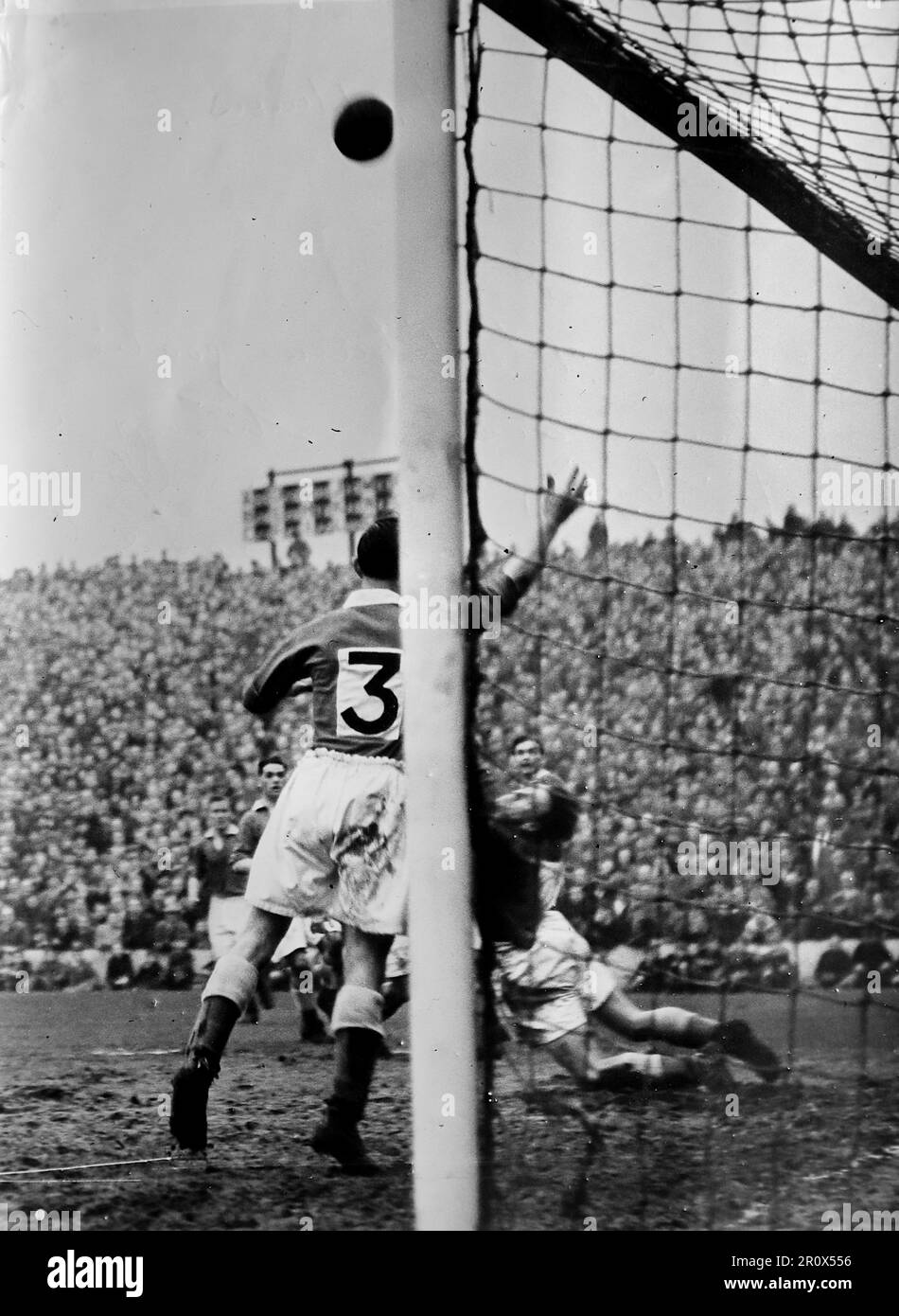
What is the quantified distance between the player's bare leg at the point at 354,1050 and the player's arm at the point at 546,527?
694 mm

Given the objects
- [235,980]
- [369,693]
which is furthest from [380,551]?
[235,980]

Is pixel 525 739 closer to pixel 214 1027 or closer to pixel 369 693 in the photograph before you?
pixel 369 693

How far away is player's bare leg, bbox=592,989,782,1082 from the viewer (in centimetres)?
189

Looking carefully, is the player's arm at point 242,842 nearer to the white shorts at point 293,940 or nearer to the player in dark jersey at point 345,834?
the player in dark jersey at point 345,834

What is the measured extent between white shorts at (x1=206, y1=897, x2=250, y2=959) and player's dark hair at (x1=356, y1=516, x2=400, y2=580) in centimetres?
65

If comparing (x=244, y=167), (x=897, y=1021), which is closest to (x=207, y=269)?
(x=244, y=167)

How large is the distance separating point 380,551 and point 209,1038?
0.93 metres

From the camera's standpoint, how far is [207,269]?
1924 mm

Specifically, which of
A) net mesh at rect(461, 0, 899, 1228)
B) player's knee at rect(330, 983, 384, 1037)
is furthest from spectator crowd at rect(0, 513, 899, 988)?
player's knee at rect(330, 983, 384, 1037)

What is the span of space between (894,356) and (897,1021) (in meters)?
1.22

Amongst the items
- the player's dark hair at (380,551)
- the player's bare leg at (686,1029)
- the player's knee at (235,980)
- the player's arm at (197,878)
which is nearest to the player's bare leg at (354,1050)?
the player's knee at (235,980)

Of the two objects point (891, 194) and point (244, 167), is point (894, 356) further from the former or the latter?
point (244, 167)

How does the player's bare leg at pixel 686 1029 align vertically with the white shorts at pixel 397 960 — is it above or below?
below

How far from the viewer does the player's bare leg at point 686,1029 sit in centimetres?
189
